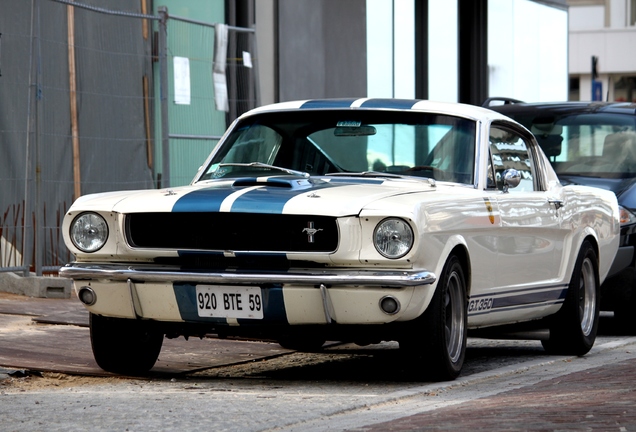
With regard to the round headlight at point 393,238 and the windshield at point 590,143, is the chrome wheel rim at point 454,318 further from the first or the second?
the windshield at point 590,143

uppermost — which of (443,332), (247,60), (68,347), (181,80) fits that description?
(247,60)

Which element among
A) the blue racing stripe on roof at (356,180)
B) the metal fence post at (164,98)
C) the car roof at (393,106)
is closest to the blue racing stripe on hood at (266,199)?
the blue racing stripe on roof at (356,180)

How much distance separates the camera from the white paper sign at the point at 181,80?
45.3 ft

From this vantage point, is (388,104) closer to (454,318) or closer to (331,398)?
(454,318)

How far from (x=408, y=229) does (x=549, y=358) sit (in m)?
2.69

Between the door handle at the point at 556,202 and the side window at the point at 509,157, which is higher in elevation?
the side window at the point at 509,157

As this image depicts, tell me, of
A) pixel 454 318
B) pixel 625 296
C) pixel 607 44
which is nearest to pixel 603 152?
pixel 625 296

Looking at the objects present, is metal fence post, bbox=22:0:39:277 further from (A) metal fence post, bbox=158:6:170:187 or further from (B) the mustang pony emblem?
(B) the mustang pony emblem

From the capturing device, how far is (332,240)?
6871 mm

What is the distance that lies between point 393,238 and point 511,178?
64.6 inches

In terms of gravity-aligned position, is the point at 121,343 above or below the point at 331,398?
above

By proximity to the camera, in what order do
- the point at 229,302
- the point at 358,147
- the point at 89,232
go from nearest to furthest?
the point at 229,302
the point at 89,232
the point at 358,147

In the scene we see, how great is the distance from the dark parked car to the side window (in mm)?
1796

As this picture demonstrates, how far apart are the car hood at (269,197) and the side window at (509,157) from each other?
782 mm
